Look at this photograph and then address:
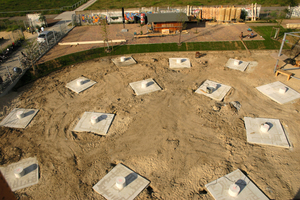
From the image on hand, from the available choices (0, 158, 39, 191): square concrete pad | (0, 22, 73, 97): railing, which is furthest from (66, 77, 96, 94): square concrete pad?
(0, 158, 39, 191): square concrete pad

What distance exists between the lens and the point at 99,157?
60.6 ft

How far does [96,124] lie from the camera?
70.1 ft

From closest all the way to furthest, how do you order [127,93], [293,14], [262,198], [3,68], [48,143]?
[262,198], [48,143], [127,93], [3,68], [293,14]

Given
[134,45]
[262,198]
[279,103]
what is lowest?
[262,198]

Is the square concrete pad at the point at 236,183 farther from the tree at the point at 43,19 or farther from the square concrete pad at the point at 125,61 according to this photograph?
the tree at the point at 43,19

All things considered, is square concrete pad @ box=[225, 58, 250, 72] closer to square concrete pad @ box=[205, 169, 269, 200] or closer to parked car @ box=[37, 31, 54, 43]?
square concrete pad @ box=[205, 169, 269, 200]

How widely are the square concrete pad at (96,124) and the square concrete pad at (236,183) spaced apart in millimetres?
10615

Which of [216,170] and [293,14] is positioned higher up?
[293,14]

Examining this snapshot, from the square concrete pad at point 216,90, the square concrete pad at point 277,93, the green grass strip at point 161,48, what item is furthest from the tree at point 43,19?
the square concrete pad at point 277,93

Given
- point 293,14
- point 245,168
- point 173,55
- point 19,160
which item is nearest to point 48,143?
point 19,160

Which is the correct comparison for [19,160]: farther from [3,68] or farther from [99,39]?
[99,39]

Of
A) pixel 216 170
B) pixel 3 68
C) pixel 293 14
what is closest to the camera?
pixel 216 170

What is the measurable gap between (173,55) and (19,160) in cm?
2409

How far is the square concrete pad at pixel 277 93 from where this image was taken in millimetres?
23547
